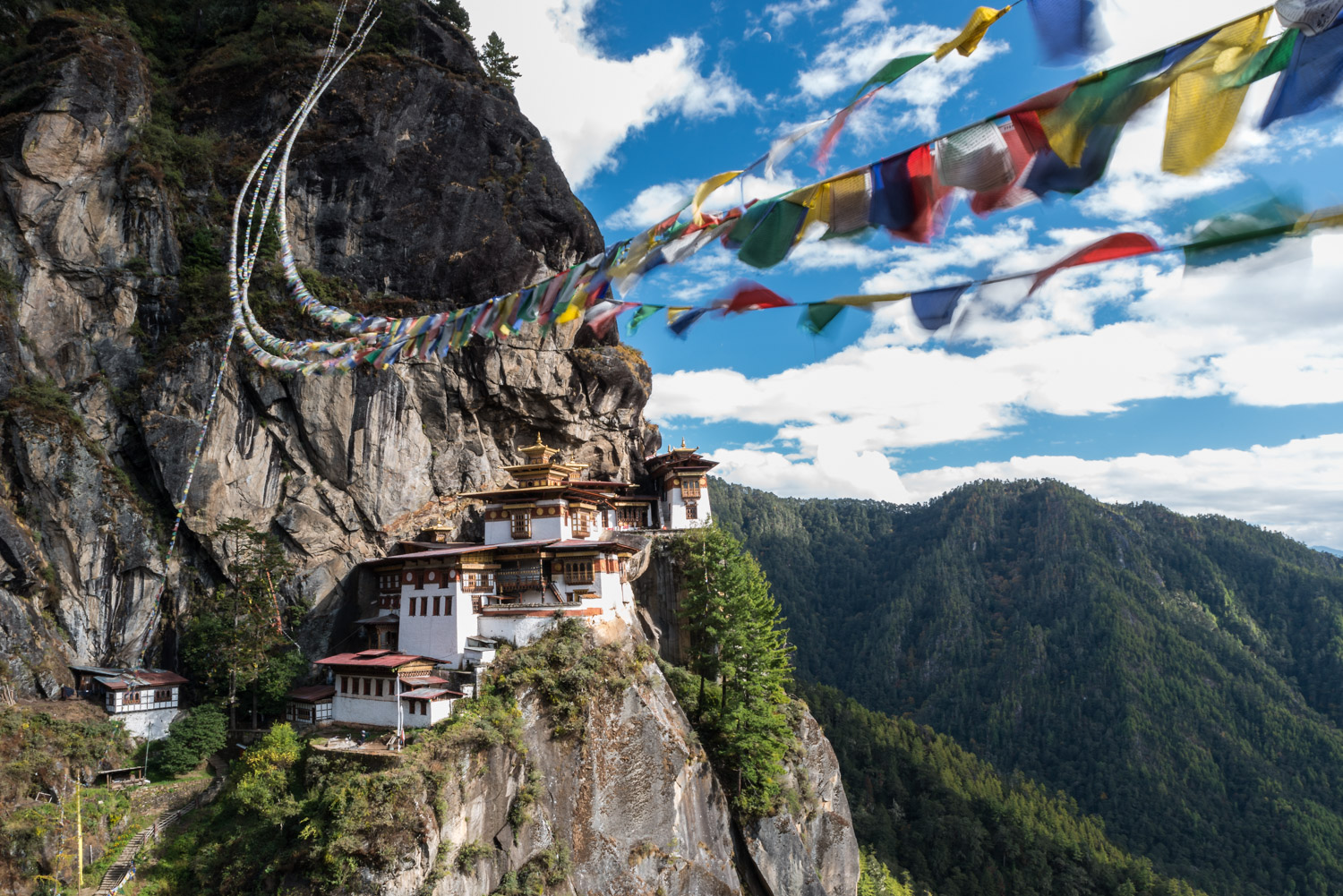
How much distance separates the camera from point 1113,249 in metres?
3.94

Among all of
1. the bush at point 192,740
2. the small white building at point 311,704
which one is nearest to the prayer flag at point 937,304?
the small white building at point 311,704

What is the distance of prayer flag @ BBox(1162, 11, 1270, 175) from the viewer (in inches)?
144

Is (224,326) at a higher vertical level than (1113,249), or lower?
higher

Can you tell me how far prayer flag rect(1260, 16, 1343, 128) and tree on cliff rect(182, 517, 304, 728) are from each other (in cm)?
2880

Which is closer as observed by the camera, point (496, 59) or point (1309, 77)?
point (1309, 77)

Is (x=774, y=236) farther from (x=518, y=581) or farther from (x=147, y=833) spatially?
(x=147, y=833)

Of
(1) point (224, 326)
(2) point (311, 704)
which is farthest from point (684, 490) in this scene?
(1) point (224, 326)

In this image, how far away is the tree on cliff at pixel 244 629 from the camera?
24.6m

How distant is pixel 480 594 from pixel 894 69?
78.3ft

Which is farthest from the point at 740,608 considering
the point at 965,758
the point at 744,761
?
the point at 965,758

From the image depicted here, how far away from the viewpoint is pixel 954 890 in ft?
197

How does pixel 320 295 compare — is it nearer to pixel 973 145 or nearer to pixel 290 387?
pixel 290 387

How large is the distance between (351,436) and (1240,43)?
1231 inches

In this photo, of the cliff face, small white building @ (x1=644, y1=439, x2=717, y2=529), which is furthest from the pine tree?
small white building @ (x1=644, y1=439, x2=717, y2=529)
